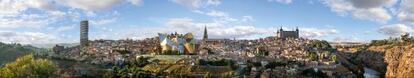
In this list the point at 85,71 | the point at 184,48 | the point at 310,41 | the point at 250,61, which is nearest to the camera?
the point at 85,71

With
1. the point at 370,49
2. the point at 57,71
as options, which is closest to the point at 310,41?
the point at 370,49

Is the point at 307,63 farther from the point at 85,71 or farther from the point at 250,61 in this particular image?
the point at 85,71

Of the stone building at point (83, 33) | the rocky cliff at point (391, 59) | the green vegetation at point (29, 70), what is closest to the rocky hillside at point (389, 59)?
the rocky cliff at point (391, 59)

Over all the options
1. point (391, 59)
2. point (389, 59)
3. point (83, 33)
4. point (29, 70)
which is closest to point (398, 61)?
point (391, 59)

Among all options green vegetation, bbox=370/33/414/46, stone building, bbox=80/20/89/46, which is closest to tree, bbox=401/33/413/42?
green vegetation, bbox=370/33/414/46

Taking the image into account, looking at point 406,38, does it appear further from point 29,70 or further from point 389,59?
point 29,70

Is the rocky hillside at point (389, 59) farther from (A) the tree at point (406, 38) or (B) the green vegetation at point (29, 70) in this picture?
(B) the green vegetation at point (29, 70)

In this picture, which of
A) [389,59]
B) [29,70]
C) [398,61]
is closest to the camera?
[29,70]

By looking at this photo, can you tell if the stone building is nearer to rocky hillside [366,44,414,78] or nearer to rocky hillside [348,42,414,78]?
rocky hillside [348,42,414,78]
